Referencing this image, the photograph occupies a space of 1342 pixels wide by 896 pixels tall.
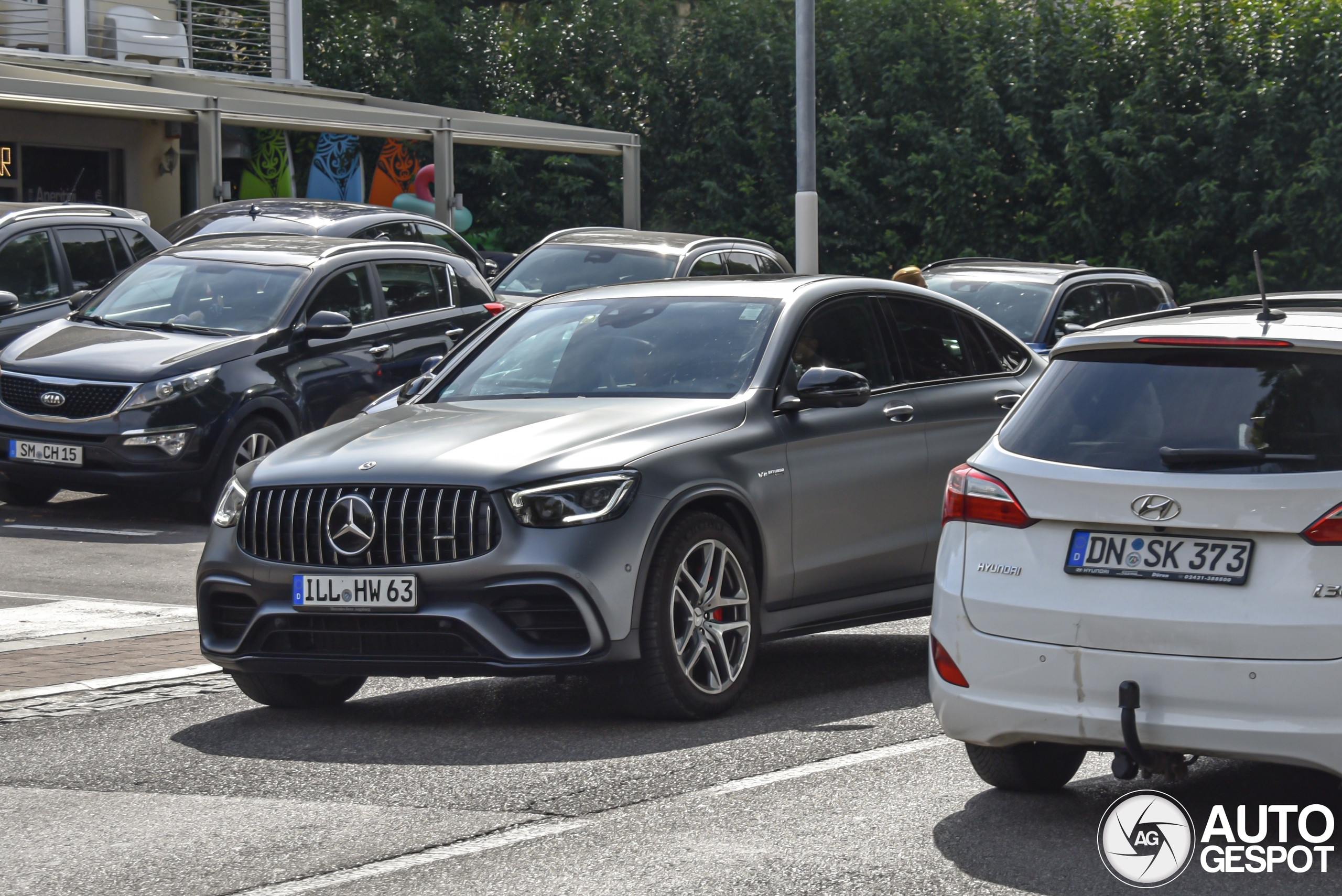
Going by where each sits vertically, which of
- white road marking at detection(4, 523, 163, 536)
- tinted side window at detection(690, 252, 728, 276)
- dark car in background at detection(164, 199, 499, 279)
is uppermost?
dark car in background at detection(164, 199, 499, 279)

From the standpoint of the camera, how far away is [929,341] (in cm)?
888

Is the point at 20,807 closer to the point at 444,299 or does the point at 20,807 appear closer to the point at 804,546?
the point at 804,546

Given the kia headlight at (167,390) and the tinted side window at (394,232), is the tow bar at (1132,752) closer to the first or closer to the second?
the kia headlight at (167,390)

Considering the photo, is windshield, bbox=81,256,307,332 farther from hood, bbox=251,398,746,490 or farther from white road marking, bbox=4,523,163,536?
hood, bbox=251,398,746,490

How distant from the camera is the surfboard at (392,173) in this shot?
3222 cm

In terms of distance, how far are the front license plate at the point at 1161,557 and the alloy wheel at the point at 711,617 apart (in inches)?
77.1

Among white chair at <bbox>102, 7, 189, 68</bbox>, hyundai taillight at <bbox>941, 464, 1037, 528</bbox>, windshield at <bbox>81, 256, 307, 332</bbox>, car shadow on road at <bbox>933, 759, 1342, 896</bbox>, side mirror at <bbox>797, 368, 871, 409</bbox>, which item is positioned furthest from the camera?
white chair at <bbox>102, 7, 189, 68</bbox>

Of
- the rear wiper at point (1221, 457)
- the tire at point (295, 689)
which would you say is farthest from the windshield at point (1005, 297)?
the rear wiper at point (1221, 457)

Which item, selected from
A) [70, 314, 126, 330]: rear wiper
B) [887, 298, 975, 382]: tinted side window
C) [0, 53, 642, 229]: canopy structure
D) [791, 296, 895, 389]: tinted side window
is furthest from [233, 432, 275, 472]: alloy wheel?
[0, 53, 642, 229]: canopy structure

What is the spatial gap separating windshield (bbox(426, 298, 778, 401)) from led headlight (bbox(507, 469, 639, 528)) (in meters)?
0.98

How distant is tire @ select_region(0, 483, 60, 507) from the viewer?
14.1 metres

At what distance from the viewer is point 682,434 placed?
7.23 meters

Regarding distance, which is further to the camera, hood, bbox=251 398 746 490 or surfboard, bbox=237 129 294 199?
surfboard, bbox=237 129 294 199

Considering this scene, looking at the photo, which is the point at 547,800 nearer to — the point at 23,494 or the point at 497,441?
the point at 497,441
